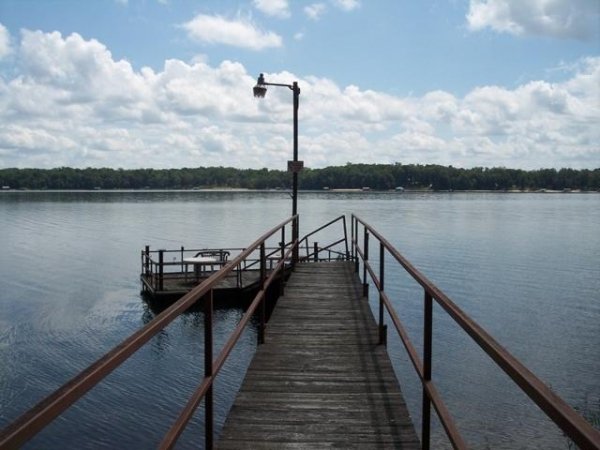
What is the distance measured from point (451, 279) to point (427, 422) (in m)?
29.5

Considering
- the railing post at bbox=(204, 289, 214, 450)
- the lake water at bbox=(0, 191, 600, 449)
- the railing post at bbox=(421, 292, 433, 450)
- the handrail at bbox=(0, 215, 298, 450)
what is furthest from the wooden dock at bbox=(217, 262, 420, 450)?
the lake water at bbox=(0, 191, 600, 449)

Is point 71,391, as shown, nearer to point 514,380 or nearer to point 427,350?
point 514,380

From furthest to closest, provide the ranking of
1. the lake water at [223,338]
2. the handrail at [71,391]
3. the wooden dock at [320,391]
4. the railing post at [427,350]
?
the lake water at [223,338] < the wooden dock at [320,391] < the railing post at [427,350] < the handrail at [71,391]

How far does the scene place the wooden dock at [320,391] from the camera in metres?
4.05

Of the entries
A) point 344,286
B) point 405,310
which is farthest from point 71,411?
point 405,310

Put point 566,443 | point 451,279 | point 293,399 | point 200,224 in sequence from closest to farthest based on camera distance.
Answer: point 293,399
point 566,443
point 451,279
point 200,224

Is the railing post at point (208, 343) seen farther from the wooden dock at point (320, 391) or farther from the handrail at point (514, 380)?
the handrail at point (514, 380)

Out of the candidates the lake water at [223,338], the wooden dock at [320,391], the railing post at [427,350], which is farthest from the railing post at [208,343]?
the lake water at [223,338]

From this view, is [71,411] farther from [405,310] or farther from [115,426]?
[405,310]

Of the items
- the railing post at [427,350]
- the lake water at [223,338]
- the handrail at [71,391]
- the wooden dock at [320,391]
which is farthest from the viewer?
the lake water at [223,338]

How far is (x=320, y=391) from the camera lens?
4.98m

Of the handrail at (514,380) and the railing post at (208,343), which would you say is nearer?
the handrail at (514,380)

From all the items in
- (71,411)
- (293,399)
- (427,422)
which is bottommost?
(71,411)

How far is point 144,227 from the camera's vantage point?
70125 millimetres
